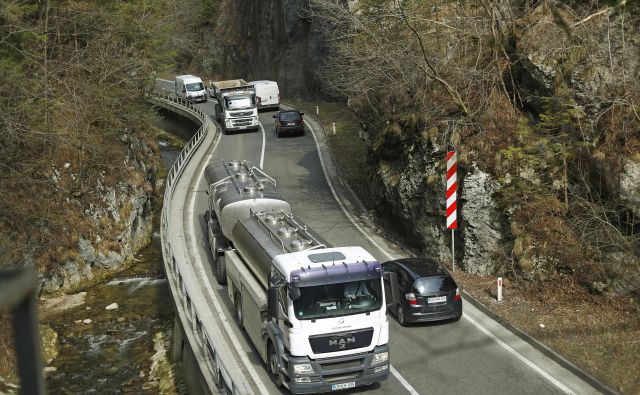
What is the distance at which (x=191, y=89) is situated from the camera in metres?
63.2

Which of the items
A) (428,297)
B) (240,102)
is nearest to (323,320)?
(428,297)

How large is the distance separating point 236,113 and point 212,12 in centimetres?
4219

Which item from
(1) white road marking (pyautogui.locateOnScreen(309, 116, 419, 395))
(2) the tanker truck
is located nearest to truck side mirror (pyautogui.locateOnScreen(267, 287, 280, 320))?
(2) the tanker truck

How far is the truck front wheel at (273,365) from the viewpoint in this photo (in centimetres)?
1352

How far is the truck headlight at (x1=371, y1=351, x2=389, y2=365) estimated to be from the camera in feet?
42.7

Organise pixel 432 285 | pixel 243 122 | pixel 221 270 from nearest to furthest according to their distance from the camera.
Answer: pixel 432 285 < pixel 221 270 < pixel 243 122

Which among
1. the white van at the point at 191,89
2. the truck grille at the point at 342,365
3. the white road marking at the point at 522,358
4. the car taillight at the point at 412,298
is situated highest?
the white van at the point at 191,89

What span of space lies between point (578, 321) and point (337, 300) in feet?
23.2

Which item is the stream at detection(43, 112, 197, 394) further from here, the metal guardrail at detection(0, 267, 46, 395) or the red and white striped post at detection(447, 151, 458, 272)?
the metal guardrail at detection(0, 267, 46, 395)

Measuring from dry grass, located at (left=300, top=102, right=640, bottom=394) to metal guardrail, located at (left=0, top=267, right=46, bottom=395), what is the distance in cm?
1343

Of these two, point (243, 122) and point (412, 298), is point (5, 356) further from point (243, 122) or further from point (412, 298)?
point (243, 122)

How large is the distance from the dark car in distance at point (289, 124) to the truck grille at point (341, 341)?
99.9 feet

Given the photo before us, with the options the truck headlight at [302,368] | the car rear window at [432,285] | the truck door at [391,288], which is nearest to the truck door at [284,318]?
the truck headlight at [302,368]

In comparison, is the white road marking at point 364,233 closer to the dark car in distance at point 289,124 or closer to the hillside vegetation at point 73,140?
the dark car in distance at point 289,124
